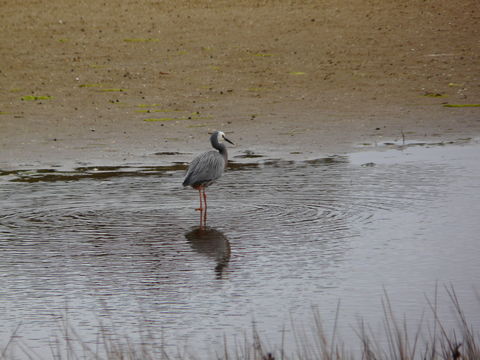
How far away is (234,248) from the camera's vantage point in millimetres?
9461

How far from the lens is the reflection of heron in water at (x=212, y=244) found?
902cm

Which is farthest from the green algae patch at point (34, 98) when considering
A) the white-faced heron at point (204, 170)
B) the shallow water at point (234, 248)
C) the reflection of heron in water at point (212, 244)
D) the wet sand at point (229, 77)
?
the reflection of heron in water at point (212, 244)

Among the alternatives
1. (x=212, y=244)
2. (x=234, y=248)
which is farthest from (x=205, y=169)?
(x=234, y=248)

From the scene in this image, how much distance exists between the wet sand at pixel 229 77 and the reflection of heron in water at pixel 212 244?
5040 millimetres

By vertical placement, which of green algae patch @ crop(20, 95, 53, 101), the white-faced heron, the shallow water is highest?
green algae patch @ crop(20, 95, 53, 101)

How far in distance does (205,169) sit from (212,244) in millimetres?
2606

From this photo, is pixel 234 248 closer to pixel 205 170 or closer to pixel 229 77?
pixel 205 170

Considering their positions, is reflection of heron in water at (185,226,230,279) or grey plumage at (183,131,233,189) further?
grey plumage at (183,131,233,189)

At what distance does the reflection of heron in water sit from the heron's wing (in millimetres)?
1665

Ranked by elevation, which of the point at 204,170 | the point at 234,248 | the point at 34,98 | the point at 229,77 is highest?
the point at 229,77

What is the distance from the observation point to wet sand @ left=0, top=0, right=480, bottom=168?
16.9 m

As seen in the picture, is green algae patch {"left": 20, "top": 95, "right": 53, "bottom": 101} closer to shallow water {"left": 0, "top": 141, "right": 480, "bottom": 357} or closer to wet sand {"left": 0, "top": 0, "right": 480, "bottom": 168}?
wet sand {"left": 0, "top": 0, "right": 480, "bottom": 168}

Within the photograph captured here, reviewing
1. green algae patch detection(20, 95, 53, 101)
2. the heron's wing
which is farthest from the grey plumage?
green algae patch detection(20, 95, 53, 101)

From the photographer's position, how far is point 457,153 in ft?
49.1
